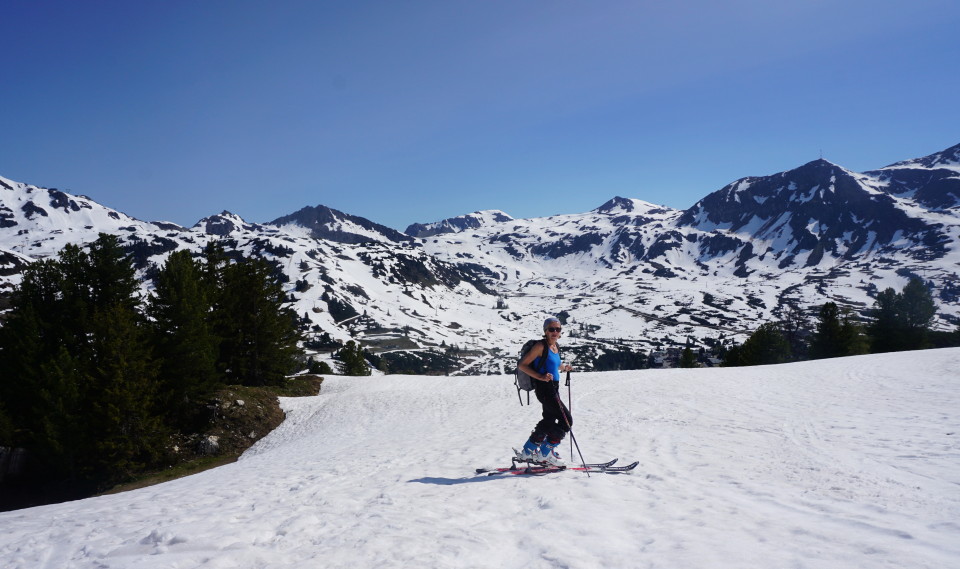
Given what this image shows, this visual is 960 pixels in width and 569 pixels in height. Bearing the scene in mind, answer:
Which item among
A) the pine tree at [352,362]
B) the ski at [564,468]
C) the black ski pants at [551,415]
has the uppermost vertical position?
the black ski pants at [551,415]

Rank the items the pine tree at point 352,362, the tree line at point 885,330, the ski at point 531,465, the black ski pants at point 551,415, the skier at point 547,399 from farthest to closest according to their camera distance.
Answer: the pine tree at point 352,362
the tree line at point 885,330
the ski at point 531,465
the black ski pants at point 551,415
the skier at point 547,399

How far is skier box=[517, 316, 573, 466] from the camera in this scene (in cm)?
973

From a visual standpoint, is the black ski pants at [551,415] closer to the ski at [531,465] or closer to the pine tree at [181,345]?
the ski at [531,465]

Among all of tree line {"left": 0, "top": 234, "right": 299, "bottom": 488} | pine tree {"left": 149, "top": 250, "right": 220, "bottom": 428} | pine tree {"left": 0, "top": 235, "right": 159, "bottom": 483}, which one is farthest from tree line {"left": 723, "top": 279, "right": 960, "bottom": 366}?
pine tree {"left": 0, "top": 235, "right": 159, "bottom": 483}

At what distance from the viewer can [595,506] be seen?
25.9 feet

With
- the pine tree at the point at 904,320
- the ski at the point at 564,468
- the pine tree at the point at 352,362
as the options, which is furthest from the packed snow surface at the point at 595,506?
the pine tree at the point at 904,320

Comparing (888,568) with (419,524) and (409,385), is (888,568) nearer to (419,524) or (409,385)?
(419,524)

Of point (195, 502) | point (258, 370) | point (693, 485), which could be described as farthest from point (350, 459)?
point (258, 370)

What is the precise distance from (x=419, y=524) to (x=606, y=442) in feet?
28.5

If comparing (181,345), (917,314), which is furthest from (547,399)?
(917,314)

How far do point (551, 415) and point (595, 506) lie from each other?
97.4 inches

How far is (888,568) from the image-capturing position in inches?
194

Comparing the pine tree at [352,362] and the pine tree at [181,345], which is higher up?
the pine tree at [181,345]

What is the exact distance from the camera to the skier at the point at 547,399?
9.73 m
